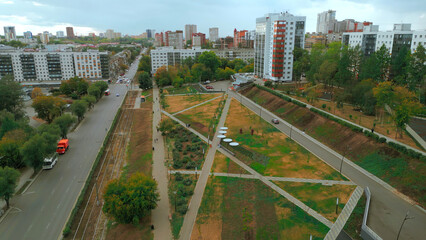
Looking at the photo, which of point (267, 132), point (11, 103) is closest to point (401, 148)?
point (267, 132)

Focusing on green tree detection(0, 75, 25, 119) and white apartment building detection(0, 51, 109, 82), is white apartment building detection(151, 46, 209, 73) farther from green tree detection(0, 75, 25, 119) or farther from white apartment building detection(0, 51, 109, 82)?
green tree detection(0, 75, 25, 119)

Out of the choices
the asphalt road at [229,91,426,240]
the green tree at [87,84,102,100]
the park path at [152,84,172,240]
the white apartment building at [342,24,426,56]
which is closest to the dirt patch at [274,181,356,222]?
the asphalt road at [229,91,426,240]

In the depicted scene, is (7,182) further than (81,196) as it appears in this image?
No

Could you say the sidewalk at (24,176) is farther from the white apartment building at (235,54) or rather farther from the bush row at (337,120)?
the white apartment building at (235,54)

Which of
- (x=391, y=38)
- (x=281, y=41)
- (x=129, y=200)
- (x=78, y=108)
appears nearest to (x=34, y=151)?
(x=129, y=200)

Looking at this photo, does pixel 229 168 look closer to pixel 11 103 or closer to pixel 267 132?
Result: pixel 267 132

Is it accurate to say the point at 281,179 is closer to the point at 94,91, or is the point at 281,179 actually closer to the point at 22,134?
the point at 22,134

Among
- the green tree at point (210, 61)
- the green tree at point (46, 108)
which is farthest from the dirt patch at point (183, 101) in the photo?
the green tree at point (210, 61)
